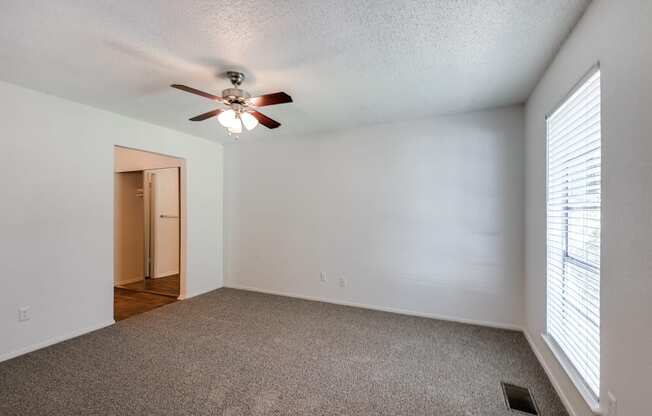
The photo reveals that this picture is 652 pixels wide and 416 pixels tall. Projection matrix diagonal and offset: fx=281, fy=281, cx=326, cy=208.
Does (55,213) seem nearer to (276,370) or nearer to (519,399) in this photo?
(276,370)

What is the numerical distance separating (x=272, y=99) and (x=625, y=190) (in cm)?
212

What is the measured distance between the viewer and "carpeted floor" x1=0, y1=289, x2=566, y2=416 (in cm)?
188

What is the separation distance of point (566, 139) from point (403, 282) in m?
2.26

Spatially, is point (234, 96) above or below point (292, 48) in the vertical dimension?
below

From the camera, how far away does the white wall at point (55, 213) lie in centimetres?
248

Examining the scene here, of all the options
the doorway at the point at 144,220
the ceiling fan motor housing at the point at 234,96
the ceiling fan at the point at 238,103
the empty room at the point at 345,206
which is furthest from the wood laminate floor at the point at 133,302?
the ceiling fan motor housing at the point at 234,96

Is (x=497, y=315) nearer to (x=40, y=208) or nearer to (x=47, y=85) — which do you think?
(x=40, y=208)

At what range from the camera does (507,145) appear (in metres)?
3.08

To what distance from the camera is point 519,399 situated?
1966mm

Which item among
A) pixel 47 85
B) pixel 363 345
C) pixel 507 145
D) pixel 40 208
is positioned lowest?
pixel 363 345

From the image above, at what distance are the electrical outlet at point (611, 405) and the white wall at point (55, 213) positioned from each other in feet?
13.9

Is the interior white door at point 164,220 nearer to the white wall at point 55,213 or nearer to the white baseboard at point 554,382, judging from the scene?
the white wall at point 55,213

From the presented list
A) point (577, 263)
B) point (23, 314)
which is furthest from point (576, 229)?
point (23, 314)

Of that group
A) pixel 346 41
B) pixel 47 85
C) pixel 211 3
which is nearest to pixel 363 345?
pixel 346 41
